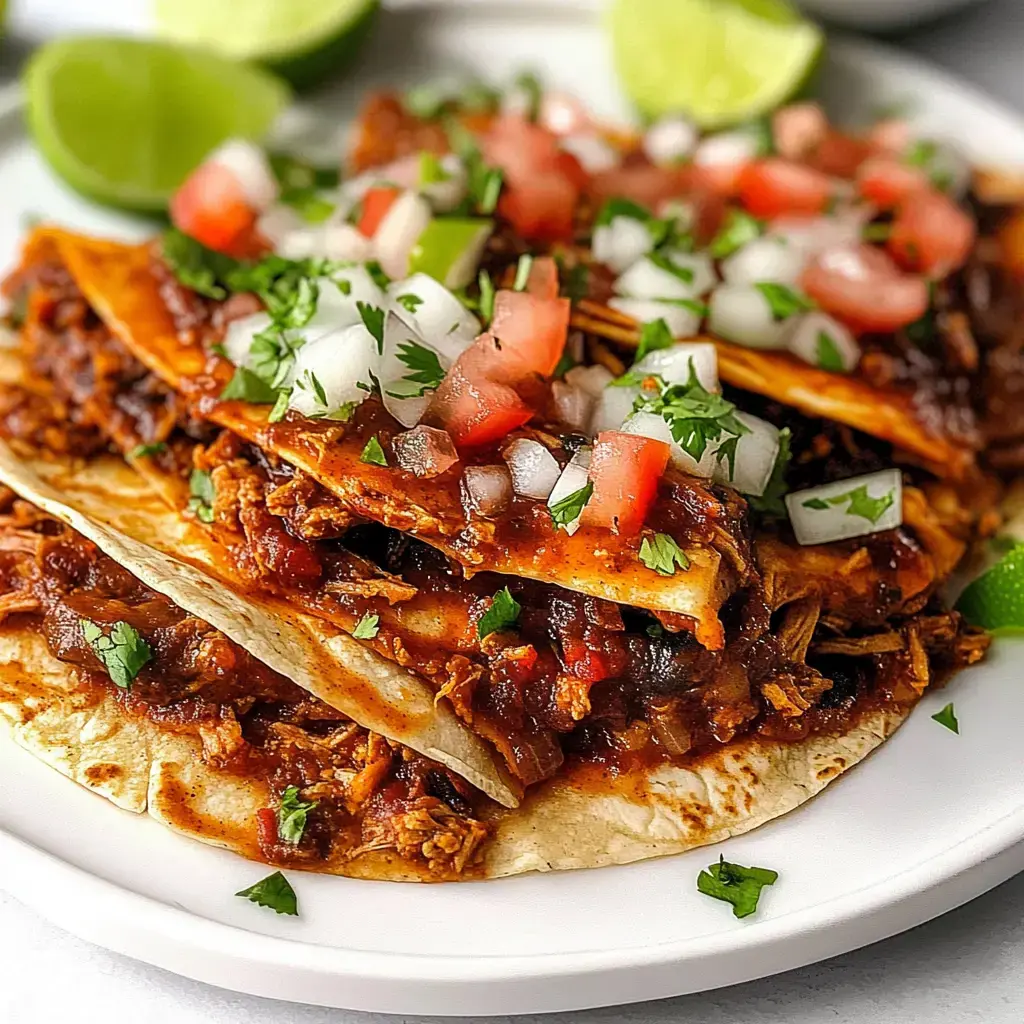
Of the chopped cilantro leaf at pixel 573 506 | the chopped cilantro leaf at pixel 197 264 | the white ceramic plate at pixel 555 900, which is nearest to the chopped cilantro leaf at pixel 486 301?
the chopped cilantro leaf at pixel 573 506

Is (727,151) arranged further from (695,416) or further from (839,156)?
(695,416)

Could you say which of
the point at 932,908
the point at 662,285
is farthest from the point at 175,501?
the point at 932,908

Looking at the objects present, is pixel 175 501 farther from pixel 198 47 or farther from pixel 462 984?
pixel 198 47

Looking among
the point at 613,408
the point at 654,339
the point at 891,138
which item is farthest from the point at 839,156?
the point at 613,408

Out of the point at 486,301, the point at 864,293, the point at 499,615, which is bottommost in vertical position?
the point at 499,615

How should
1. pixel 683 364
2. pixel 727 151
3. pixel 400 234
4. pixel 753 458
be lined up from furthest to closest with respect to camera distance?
pixel 727 151
pixel 400 234
pixel 683 364
pixel 753 458

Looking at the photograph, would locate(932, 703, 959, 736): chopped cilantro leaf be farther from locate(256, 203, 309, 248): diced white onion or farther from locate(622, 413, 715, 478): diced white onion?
locate(256, 203, 309, 248): diced white onion
